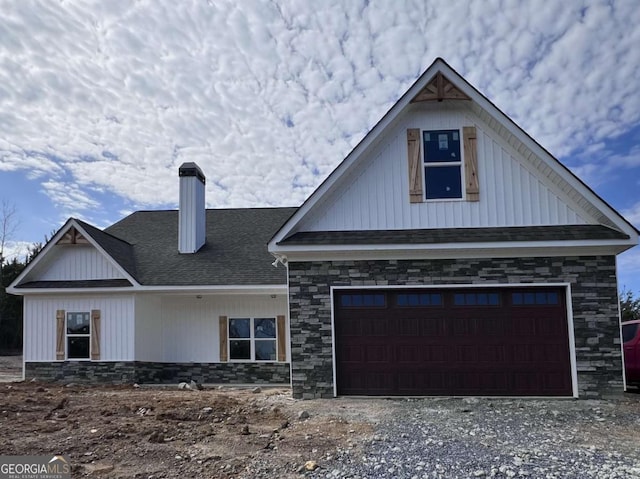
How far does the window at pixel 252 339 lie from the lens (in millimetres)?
15664

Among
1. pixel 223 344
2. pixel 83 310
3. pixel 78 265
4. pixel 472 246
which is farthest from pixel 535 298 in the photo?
pixel 78 265

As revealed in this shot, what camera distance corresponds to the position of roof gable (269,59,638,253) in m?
11.0

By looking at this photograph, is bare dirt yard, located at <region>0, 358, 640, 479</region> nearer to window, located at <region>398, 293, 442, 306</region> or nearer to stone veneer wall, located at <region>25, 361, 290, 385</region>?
window, located at <region>398, 293, 442, 306</region>

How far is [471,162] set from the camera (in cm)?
1144

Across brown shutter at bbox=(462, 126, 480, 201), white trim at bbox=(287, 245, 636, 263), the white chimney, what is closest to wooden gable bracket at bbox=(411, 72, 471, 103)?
brown shutter at bbox=(462, 126, 480, 201)

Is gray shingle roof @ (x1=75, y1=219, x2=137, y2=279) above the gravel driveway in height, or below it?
above

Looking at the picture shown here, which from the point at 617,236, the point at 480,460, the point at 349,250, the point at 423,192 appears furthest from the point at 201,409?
the point at 617,236

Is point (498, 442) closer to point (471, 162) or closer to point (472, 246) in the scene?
point (472, 246)

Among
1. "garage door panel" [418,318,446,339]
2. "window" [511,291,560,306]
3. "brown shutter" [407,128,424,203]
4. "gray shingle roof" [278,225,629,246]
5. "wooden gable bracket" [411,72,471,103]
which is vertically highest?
"wooden gable bracket" [411,72,471,103]

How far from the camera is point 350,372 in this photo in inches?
434

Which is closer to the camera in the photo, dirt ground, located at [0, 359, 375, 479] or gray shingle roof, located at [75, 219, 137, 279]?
dirt ground, located at [0, 359, 375, 479]

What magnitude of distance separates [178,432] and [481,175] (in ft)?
25.6

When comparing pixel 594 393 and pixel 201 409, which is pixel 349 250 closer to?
pixel 201 409

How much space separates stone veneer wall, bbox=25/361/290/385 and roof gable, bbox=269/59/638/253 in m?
5.81
